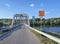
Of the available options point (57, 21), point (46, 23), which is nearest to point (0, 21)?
point (46, 23)

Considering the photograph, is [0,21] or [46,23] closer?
[0,21]

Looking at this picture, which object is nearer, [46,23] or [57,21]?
[46,23]

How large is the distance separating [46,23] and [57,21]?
29593mm

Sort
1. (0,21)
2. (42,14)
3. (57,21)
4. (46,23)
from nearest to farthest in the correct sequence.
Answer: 1. (42,14)
2. (0,21)
3. (46,23)
4. (57,21)

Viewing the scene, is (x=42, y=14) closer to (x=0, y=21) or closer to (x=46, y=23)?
(x=0, y=21)

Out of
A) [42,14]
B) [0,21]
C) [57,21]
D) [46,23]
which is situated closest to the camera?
[42,14]

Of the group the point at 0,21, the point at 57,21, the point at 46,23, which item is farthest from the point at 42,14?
the point at 57,21

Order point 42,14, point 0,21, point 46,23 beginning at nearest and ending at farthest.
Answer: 1. point 42,14
2. point 0,21
3. point 46,23

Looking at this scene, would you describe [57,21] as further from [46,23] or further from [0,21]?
[0,21]

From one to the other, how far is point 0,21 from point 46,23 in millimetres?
79079

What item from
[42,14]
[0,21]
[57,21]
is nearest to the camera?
[42,14]

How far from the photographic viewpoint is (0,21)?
57.9 m

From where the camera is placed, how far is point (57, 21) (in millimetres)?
160250

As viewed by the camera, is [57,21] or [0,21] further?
[57,21]
